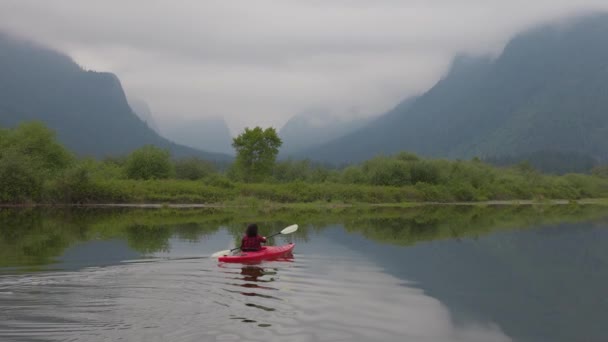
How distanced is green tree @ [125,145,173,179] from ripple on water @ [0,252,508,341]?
59479 millimetres

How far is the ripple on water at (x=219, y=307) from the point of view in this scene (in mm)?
11141

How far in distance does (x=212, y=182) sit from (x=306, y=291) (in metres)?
57.2

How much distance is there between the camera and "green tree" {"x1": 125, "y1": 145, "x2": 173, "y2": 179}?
76.3 meters

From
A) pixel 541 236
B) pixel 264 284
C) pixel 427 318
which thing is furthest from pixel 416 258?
pixel 541 236

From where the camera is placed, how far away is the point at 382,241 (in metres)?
29.7

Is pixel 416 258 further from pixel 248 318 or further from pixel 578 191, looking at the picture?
pixel 578 191

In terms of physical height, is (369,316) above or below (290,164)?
below

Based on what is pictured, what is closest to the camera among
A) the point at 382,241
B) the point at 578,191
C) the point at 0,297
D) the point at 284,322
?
the point at 284,322

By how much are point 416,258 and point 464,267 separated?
266 cm

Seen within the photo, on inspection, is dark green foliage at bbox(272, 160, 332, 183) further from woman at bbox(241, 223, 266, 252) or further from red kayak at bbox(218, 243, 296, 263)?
woman at bbox(241, 223, 266, 252)

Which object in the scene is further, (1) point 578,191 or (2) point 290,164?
(2) point 290,164

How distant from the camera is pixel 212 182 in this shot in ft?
235

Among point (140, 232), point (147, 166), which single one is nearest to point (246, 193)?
point (147, 166)

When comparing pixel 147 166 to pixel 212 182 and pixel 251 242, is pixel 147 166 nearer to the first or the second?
pixel 212 182
